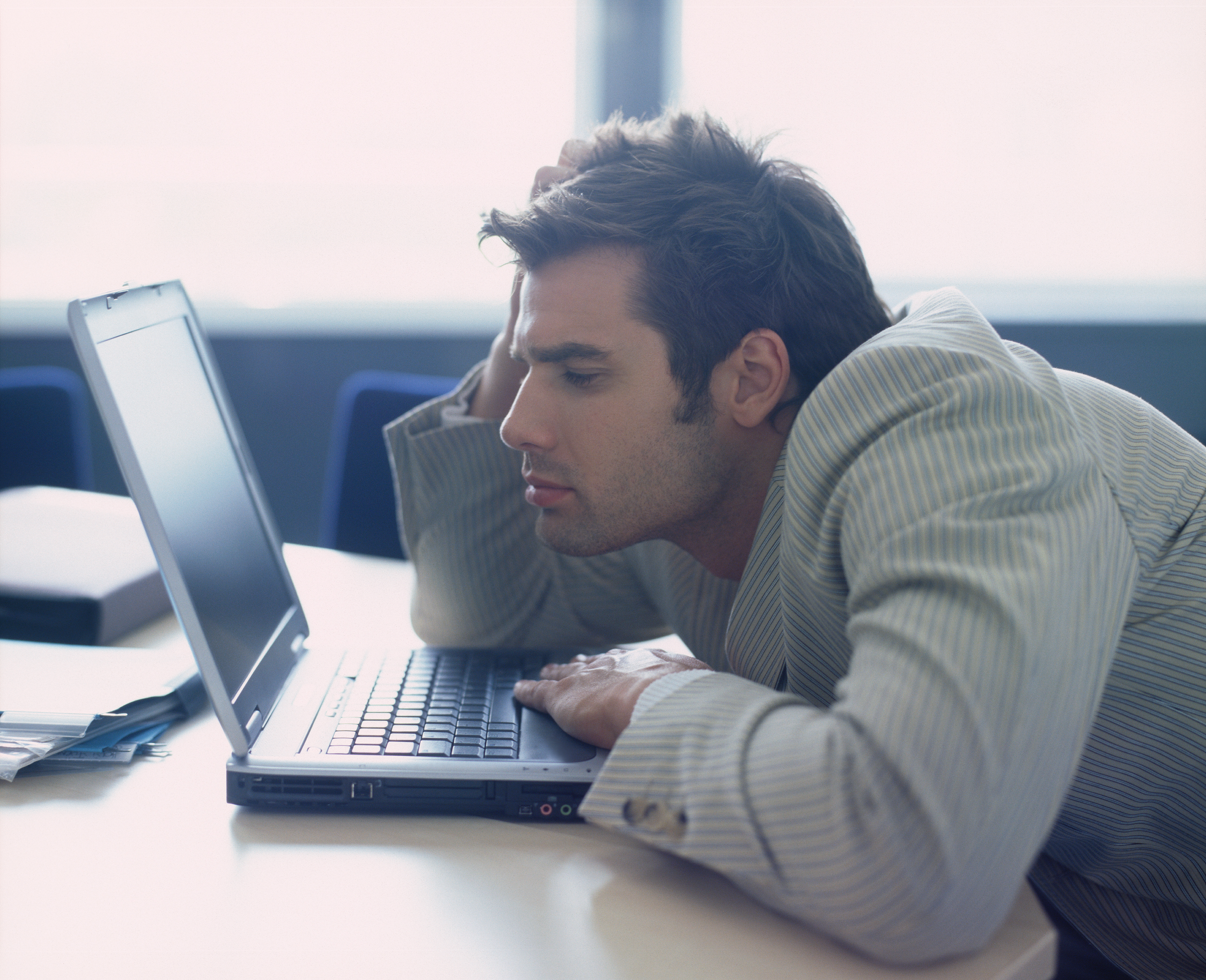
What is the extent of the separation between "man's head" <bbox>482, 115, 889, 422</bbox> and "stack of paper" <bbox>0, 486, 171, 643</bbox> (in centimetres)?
58

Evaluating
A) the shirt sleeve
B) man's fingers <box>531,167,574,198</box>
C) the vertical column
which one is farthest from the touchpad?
the vertical column

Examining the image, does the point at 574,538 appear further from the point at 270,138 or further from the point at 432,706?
the point at 270,138

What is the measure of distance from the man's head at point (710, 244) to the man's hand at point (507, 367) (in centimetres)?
7

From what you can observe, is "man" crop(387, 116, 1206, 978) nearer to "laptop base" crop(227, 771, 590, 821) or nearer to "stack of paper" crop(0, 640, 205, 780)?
"laptop base" crop(227, 771, 590, 821)

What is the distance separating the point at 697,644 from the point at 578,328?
16.9 inches

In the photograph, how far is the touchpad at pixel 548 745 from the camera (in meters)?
0.81

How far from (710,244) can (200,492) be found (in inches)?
23.3

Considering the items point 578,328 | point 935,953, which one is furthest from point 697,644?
point 935,953

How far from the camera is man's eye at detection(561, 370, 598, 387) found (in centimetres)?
105

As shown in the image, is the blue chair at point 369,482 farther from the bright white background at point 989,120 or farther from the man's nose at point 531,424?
the bright white background at point 989,120

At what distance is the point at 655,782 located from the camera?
69 centimetres

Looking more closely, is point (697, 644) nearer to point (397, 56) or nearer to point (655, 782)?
point (655, 782)

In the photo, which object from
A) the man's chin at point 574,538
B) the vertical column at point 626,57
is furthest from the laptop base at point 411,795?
the vertical column at point 626,57

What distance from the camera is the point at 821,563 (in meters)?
0.80
